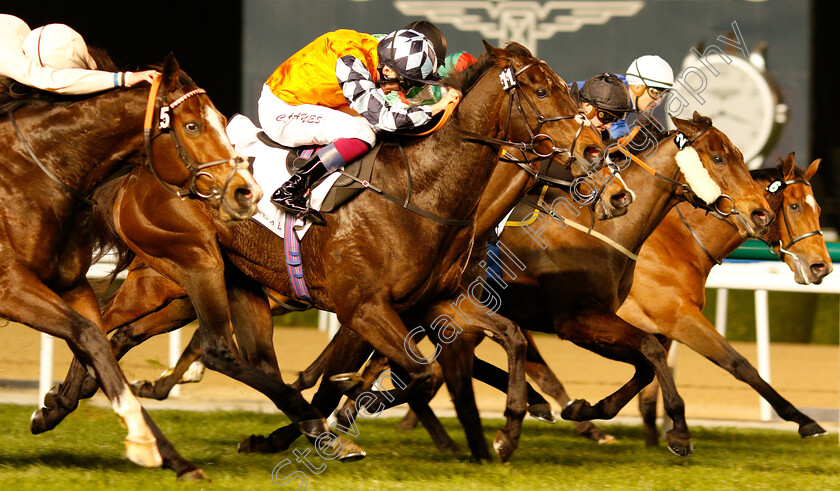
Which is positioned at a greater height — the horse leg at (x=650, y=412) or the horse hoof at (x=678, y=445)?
the horse hoof at (x=678, y=445)

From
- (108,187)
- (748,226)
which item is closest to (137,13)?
(108,187)

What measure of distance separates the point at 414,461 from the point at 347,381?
1.83 ft

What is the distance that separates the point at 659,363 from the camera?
14.0 feet

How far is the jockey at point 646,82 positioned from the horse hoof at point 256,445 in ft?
7.00

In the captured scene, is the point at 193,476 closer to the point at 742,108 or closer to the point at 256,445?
the point at 256,445

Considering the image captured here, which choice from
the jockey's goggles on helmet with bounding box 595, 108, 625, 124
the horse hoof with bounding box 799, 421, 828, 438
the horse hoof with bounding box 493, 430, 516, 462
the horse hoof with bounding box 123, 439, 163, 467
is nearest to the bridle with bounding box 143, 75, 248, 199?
the horse hoof with bounding box 123, 439, 163, 467

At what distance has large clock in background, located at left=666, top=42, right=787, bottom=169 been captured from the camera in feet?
25.4

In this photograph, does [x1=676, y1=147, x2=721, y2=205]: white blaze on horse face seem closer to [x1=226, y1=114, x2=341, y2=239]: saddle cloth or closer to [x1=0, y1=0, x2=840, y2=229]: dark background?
[x1=226, y1=114, x2=341, y2=239]: saddle cloth

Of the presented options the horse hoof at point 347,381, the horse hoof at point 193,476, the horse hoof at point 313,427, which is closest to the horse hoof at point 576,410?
the horse hoof at point 347,381

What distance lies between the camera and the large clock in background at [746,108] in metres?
7.75

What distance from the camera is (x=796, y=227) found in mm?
4922

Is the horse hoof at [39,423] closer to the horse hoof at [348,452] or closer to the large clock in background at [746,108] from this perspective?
the horse hoof at [348,452]

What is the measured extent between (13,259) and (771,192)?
3.26 metres

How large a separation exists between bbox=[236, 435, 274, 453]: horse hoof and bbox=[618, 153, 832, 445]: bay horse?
1712mm
